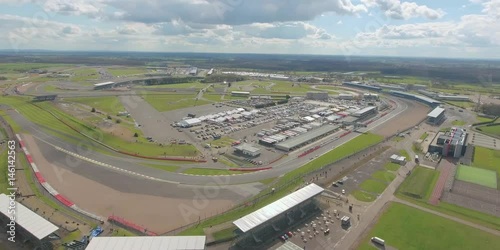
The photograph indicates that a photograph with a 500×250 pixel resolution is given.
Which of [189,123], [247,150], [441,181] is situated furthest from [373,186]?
[189,123]

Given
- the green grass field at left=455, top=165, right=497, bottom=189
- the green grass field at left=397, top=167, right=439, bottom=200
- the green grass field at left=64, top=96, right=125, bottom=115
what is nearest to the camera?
the green grass field at left=397, top=167, right=439, bottom=200

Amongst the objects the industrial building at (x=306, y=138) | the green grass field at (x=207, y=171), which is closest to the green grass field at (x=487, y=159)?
the industrial building at (x=306, y=138)

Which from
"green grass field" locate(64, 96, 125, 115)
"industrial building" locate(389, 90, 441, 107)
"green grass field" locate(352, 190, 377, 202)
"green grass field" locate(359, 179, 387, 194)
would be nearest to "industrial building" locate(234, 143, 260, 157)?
"green grass field" locate(359, 179, 387, 194)

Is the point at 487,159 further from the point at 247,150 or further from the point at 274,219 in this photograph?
the point at 274,219

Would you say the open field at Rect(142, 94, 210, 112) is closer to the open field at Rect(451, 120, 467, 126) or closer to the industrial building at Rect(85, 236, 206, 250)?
the industrial building at Rect(85, 236, 206, 250)

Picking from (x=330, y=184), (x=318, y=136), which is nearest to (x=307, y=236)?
(x=330, y=184)
